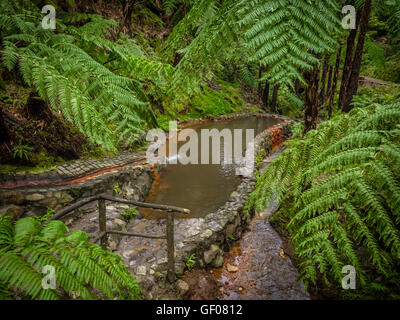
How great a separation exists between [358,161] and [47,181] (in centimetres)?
533

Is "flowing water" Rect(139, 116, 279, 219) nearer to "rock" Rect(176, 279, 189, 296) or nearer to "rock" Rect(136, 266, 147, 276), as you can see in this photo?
"rock" Rect(136, 266, 147, 276)

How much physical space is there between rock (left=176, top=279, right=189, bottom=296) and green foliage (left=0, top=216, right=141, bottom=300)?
2.30 meters

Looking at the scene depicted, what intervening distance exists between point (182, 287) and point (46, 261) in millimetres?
2693

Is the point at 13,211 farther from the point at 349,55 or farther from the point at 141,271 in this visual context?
the point at 349,55

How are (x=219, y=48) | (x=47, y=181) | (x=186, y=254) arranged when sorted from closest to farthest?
(x=219, y=48) → (x=186, y=254) → (x=47, y=181)

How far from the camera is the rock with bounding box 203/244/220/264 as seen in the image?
3923 mm

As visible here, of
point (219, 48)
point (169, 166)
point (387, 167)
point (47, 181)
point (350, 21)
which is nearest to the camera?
point (387, 167)

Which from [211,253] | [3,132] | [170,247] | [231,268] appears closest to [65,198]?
[3,132]

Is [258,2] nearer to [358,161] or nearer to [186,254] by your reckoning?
[358,161]

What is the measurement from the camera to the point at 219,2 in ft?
3.62

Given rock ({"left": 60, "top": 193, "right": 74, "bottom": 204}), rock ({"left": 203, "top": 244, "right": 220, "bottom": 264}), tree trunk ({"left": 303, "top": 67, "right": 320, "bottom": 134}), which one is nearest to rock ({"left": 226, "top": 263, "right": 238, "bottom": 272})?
rock ({"left": 203, "top": 244, "right": 220, "bottom": 264})

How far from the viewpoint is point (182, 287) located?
10.6 feet

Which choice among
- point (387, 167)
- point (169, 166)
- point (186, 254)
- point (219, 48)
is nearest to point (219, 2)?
point (219, 48)

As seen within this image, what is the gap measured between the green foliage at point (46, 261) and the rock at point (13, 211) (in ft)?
11.1
